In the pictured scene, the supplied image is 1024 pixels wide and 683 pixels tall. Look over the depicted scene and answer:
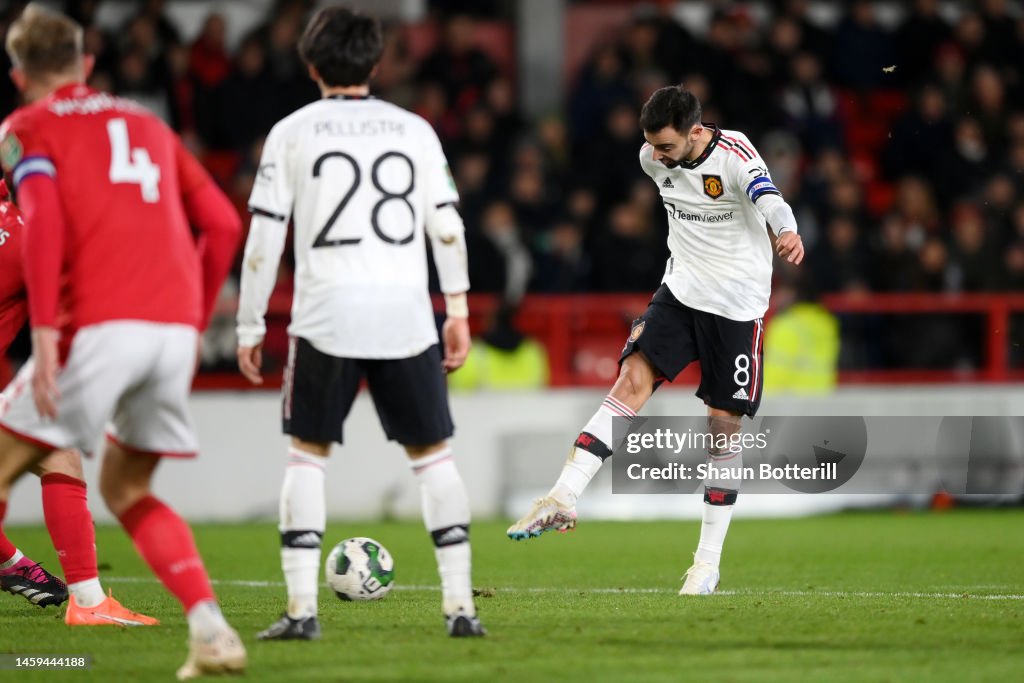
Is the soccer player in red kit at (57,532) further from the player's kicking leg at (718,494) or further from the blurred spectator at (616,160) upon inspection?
the blurred spectator at (616,160)

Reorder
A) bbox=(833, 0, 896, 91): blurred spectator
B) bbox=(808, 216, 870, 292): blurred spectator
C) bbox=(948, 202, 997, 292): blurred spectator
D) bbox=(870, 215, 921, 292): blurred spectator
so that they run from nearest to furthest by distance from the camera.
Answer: bbox=(870, 215, 921, 292): blurred spectator, bbox=(948, 202, 997, 292): blurred spectator, bbox=(808, 216, 870, 292): blurred spectator, bbox=(833, 0, 896, 91): blurred spectator

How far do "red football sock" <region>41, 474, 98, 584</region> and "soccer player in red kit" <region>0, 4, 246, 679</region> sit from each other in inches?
52.6

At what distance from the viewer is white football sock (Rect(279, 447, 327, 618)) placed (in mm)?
5605

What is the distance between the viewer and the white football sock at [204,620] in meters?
5.04

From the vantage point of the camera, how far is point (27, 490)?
508 inches

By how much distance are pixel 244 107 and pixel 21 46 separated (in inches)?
429

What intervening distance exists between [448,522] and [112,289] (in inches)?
59.3

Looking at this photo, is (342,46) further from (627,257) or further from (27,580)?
(627,257)

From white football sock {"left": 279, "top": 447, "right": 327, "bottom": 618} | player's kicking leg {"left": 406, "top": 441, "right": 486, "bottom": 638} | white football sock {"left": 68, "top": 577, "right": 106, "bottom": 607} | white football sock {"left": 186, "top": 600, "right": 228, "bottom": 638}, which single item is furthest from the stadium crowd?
white football sock {"left": 186, "top": 600, "right": 228, "bottom": 638}

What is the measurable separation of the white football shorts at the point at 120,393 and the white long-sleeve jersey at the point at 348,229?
1.55ft

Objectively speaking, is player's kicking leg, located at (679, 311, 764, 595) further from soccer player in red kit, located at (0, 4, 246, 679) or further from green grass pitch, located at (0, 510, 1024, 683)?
soccer player in red kit, located at (0, 4, 246, 679)

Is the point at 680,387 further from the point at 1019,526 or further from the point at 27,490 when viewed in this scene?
the point at 27,490

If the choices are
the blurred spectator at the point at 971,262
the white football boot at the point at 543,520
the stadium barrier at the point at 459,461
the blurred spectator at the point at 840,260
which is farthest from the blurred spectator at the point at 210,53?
the white football boot at the point at 543,520

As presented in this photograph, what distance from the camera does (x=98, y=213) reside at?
509cm
